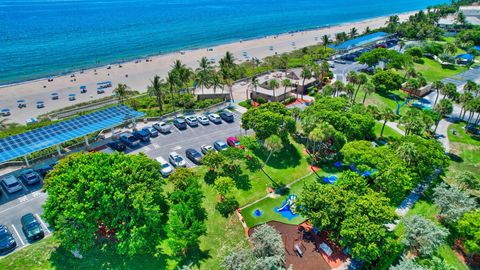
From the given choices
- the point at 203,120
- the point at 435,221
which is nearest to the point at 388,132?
the point at 435,221

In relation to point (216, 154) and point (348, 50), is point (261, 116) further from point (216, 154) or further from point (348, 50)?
point (348, 50)

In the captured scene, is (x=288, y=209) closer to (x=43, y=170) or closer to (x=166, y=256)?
(x=166, y=256)

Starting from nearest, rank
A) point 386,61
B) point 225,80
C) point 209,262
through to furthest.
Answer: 1. point 209,262
2. point 225,80
3. point 386,61

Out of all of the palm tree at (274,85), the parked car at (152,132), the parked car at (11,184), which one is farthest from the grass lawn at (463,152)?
the parked car at (11,184)

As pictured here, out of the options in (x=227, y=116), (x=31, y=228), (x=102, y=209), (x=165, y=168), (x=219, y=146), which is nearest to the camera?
(x=102, y=209)

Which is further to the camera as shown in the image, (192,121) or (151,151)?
(192,121)

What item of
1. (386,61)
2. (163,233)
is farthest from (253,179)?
(386,61)

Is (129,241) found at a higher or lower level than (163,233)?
higher
